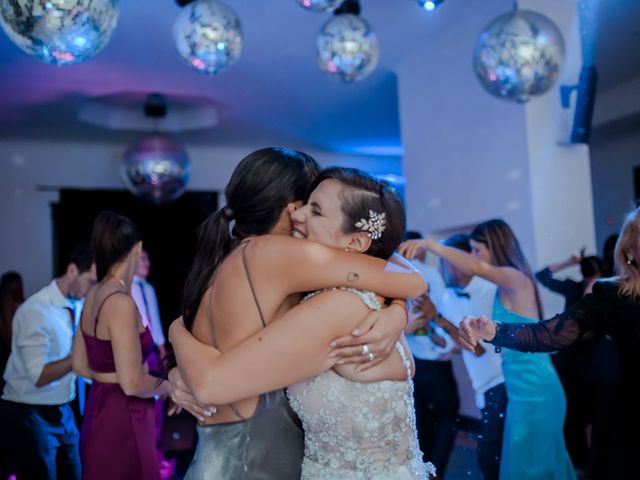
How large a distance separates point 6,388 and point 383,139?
5.65 meters

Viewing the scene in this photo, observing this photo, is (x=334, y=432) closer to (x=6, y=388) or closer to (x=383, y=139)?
(x=6, y=388)

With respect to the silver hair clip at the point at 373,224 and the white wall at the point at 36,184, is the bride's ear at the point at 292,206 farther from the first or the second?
the white wall at the point at 36,184

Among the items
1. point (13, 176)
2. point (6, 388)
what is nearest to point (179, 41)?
point (6, 388)

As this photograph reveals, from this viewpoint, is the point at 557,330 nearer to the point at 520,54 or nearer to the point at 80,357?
the point at 520,54

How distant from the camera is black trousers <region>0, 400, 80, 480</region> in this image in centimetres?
295

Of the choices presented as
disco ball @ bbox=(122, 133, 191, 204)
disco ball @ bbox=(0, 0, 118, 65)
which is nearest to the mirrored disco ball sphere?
disco ball @ bbox=(0, 0, 118, 65)

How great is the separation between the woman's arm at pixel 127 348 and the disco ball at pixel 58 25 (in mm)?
869

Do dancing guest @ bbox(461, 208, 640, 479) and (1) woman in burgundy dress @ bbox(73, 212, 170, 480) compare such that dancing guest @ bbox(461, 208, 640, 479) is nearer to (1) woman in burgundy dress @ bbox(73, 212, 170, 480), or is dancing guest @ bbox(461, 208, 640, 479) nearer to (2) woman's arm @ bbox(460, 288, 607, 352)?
(2) woman's arm @ bbox(460, 288, 607, 352)

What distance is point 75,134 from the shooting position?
744 centimetres

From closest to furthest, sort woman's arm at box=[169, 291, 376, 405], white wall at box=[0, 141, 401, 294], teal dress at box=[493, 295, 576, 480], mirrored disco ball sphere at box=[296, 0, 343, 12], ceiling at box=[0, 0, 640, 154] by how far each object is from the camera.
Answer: woman's arm at box=[169, 291, 376, 405]
teal dress at box=[493, 295, 576, 480]
mirrored disco ball sphere at box=[296, 0, 343, 12]
ceiling at box=[0, 0, 640, 154]
white wall at box=[0, 141, 401, 294]

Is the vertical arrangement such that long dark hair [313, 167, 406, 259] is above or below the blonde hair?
above

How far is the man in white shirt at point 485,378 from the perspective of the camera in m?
3.12

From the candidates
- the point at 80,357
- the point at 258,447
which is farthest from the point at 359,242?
the point at 80,357

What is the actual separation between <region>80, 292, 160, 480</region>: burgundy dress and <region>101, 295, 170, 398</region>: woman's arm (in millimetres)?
86
